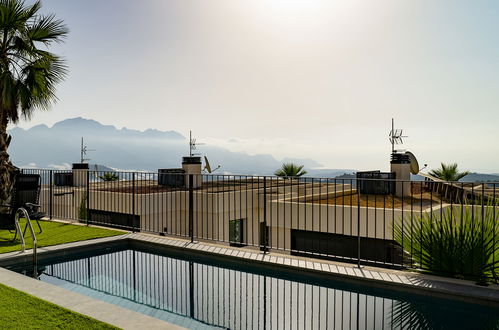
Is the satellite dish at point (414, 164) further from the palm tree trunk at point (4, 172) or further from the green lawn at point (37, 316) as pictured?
the green lawn at point (37, 316)

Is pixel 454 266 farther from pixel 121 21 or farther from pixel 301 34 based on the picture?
pixel 121 21

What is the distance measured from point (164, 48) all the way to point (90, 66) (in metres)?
4.64

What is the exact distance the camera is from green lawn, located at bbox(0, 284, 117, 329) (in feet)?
10.6

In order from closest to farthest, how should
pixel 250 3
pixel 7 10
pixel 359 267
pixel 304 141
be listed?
pixel 359 267
pixel 7 10
pixel 250 3
pixel 304 141

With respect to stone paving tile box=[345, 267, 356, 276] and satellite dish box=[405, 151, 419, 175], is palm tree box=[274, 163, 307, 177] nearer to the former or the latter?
satellite dish box=[405, 151, 419, 175]

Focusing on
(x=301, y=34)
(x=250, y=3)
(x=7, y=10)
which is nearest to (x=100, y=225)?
(x=7, y=10)

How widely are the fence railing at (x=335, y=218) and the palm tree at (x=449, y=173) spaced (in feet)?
22.2

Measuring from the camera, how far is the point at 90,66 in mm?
17984

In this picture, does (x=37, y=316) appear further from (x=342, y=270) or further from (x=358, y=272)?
(x=358, y=272)

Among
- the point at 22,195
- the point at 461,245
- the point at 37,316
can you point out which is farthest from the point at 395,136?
the point at 37,316

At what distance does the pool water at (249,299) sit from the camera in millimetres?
3867

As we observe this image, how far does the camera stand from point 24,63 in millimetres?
8422

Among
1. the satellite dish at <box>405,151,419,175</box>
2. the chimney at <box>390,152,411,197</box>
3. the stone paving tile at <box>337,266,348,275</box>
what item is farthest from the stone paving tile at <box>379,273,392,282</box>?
the satellite dish at <box>405,151,419,175</box>

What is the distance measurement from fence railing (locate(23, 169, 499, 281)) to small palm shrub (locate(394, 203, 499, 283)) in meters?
0.01
